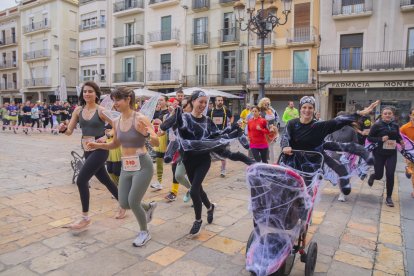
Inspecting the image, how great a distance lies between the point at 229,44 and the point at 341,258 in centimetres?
2298

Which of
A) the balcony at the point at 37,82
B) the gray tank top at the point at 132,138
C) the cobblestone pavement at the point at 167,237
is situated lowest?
the cobblestone pavement at the point at 167,237

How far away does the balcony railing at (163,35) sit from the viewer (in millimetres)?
27719

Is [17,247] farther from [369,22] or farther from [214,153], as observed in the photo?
[369,22]

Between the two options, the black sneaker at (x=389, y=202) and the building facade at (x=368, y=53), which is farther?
the building facade at (x=368, y=53)

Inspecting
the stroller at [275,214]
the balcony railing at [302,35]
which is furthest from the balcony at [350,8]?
the stroller at [275,214]

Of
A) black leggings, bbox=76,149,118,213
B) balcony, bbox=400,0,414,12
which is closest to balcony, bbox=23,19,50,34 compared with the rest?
balcony, bbox=400,0,414,12

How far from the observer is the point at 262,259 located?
271 cm

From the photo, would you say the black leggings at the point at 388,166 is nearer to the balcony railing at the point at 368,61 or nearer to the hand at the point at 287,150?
the hand at the point at 287,150

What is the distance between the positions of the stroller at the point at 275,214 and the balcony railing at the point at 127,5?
30.1 metres

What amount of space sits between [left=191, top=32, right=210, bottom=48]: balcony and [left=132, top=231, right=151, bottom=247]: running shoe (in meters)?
23.6

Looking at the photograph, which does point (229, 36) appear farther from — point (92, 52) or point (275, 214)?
point (275, 214)

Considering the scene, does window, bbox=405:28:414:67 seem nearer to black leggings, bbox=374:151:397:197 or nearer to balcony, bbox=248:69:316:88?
balcony, bbox=248:69:316:88

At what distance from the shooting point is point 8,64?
42719 mm

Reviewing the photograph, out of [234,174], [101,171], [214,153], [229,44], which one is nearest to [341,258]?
→ [214,153]
